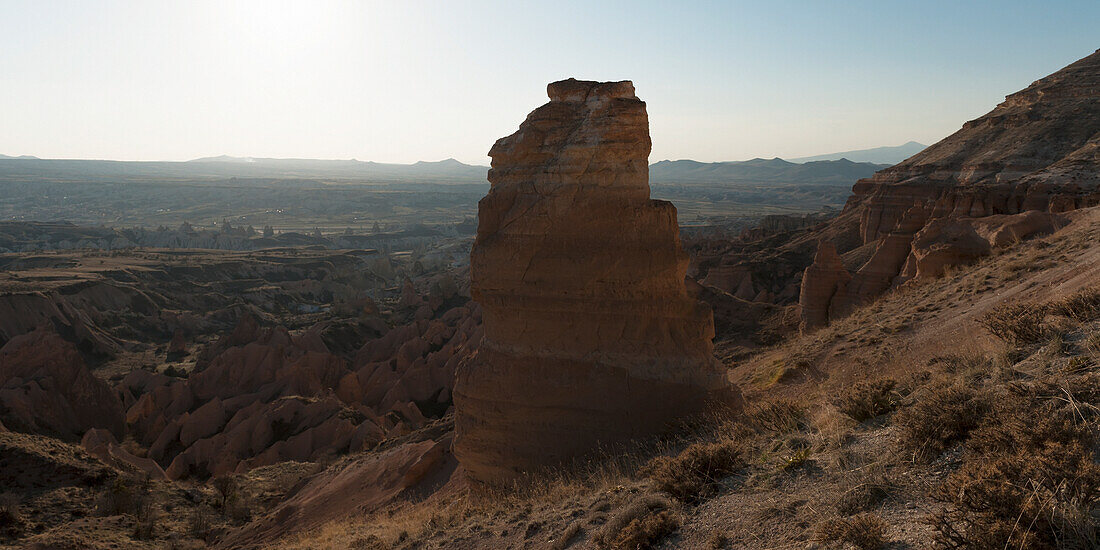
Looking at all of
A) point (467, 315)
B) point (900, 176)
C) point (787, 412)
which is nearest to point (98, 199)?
point (467, 315)

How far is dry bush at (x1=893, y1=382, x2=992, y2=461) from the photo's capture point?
442 cm

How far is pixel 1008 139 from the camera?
135 ft

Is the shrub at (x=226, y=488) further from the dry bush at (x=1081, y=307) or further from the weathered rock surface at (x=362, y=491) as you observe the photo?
the dry bush at (x=1081, y=307)

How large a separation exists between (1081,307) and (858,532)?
4372mm

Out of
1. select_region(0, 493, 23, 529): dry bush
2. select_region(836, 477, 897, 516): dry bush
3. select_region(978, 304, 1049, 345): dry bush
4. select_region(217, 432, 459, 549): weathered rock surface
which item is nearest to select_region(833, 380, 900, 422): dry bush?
select_region(978, 304, 1049, 345): dry bush

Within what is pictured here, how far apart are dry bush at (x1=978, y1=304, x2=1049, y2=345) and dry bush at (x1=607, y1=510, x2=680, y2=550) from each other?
3864mm

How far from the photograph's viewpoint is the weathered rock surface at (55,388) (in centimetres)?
1964

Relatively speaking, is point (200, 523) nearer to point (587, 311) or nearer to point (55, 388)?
point (587, 311)

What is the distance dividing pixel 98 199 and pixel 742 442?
219 m

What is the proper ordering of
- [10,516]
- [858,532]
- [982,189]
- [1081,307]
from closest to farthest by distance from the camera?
[858,532]
[1081,307]
[10,516]
[982,189]

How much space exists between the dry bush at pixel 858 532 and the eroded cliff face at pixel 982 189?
16.0 metres

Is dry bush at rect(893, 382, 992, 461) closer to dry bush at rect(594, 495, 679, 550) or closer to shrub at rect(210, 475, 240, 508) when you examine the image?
dry bush at rect(594, 495, 679, 550)

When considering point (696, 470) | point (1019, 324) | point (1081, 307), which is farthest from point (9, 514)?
point (1081, 307)

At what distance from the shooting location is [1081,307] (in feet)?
20.3
